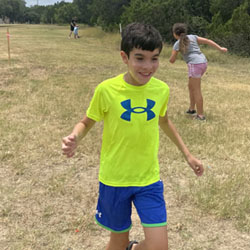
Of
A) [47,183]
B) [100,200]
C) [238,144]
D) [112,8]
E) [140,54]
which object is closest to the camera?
[140,54]

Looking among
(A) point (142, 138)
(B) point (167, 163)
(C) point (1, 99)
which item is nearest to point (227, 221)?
(B) point (167, 163)

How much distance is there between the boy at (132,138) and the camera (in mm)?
1973

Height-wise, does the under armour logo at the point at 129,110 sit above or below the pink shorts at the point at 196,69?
above

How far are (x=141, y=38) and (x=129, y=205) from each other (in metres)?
1.05

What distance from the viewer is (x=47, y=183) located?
3.74 metres

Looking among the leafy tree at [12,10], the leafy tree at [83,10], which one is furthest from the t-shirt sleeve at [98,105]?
the leafy tree at [12,10]

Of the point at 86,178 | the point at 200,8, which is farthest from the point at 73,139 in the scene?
the point at 200,8

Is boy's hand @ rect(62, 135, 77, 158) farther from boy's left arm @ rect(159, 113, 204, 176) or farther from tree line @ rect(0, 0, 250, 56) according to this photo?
tree line @ rect(0, 0, 250, 56)

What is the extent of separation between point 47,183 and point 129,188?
1939 mm

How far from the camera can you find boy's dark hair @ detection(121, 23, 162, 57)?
1.92 meters

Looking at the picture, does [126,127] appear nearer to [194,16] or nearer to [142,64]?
[142,64]

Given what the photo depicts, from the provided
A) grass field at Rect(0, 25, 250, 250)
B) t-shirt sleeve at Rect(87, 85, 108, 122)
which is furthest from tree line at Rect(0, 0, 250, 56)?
t-shirt sleeve at Rect(87, 85, 108, 122)

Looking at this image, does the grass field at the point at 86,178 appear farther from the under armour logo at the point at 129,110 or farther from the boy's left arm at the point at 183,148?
the under armour logo at the point at 129,110

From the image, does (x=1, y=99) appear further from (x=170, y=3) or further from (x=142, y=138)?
(x=170, y=3)
